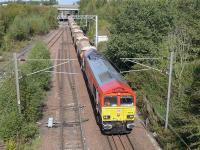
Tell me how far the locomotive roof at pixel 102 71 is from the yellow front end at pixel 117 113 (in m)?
2.02

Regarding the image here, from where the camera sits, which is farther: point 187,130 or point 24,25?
point 24,25

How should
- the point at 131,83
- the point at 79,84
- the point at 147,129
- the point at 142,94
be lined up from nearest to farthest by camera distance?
the point at 147,129 < the point at 142,94 < the point at 131,83 < the point at 79,84

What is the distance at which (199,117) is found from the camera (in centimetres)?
1891

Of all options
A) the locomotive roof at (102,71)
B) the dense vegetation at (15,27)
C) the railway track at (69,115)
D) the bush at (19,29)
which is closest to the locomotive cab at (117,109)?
the locomotive roof at (102,71)

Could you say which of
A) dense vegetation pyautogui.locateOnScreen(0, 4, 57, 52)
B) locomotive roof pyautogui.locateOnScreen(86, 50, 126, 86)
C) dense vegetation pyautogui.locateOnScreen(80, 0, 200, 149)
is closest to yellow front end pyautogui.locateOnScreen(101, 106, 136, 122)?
locomotive roof pyautogui.locateOnScreen(86, 50, 126, 86)

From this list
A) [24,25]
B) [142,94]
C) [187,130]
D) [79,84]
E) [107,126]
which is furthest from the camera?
[24,25]

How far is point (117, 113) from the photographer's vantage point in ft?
73.9

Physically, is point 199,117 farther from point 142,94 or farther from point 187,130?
point 142,94

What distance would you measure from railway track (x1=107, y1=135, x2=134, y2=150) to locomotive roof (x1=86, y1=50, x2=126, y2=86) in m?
3.94

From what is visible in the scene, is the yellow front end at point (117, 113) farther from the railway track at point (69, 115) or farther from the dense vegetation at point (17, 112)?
the dense vegetation at point (17, 112)

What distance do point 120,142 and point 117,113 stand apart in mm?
2100

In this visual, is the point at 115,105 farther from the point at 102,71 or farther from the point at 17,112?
the point at 17,112

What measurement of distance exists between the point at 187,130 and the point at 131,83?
14983 millimetres

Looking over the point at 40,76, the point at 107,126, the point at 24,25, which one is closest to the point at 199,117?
the point at 107,126
